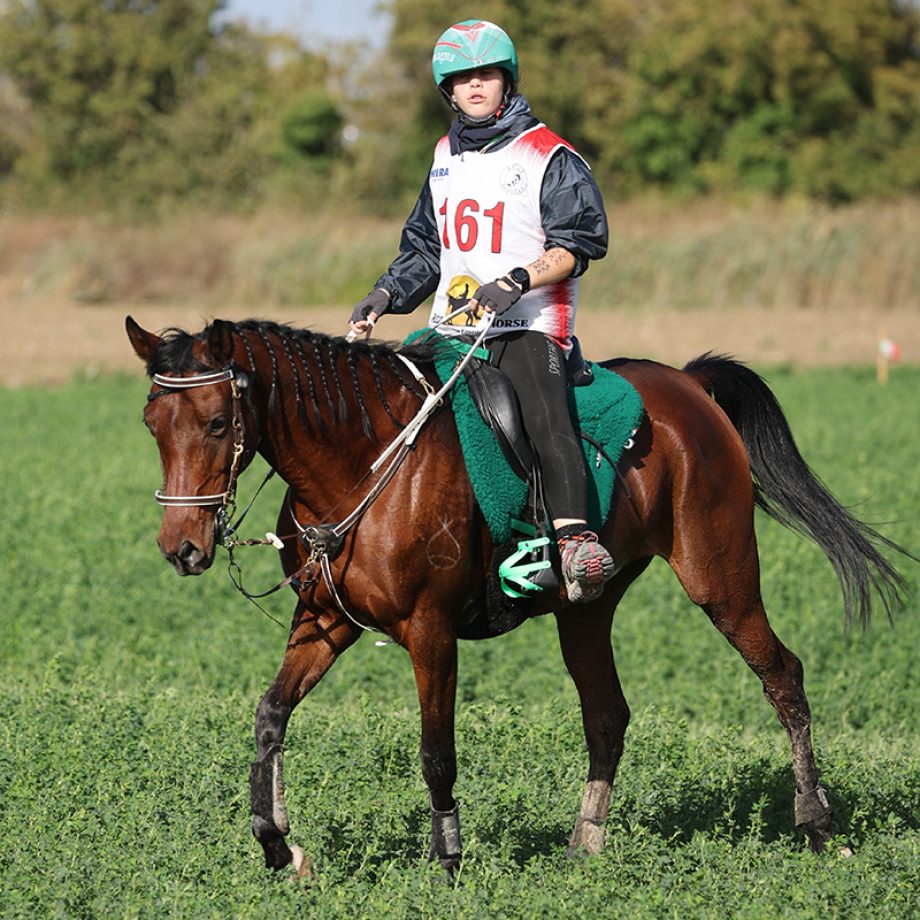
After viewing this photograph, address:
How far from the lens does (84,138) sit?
184 ft

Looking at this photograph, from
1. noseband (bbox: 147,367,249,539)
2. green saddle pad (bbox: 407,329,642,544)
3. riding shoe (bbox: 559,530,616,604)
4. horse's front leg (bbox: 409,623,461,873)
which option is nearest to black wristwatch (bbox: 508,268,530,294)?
green saddle pad (bbox: 407,329,642,544)

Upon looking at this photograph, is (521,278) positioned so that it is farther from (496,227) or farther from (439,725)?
(439,725)

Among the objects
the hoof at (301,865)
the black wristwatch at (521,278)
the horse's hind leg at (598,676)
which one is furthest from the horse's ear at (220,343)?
the horse's hind leg at (598,676)

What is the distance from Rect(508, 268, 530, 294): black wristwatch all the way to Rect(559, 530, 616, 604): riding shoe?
100 cm

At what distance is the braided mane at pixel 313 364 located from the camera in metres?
5.68

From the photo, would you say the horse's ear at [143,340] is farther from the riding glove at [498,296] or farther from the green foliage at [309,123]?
the green foliage at [309,123]

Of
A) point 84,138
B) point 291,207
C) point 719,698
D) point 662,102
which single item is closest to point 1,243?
point 291,207

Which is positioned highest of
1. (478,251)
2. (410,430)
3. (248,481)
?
(478,251)

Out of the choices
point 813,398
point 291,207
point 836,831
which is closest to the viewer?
point 836,831

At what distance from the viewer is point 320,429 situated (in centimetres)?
580

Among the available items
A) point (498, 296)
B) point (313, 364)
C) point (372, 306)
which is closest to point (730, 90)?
point (372, 306)

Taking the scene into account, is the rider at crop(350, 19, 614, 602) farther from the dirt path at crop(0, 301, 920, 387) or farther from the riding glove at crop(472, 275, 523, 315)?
the dirt path at crop(0, 301, 920, 387)

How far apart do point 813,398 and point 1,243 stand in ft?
92.0

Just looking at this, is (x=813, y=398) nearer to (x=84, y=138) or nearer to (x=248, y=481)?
(x=248, y=481)
